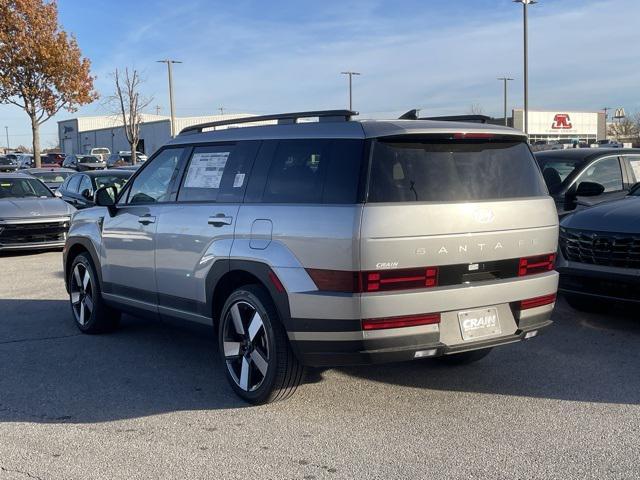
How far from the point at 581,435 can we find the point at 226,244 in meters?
2.56

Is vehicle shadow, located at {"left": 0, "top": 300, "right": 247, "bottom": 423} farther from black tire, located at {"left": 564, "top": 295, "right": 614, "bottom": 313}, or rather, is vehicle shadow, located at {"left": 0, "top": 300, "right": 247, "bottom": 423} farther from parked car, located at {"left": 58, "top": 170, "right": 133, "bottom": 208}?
parked car, located at {"left": 58, "top": 170, "right": 133, "bottom": 208}

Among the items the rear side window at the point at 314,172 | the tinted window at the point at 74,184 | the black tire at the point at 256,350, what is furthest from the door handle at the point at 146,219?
the tinted window at the point at 74,184

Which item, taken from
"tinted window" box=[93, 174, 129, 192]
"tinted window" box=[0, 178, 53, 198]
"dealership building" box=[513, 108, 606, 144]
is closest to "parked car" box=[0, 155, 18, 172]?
"tinted window" box=[0, 178, 53, 198]

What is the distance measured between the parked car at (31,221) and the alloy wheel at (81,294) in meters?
5.90

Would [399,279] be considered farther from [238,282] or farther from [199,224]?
[199,224]

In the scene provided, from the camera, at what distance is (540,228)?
481 centimetres

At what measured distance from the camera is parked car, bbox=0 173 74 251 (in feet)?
40.5

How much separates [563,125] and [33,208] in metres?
70.5

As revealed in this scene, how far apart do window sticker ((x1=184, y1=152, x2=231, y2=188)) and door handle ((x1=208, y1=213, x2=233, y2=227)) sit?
294mm

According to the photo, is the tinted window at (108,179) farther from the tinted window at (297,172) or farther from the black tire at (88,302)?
the tinted window at (297,172)

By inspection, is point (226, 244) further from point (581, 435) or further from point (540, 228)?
point (581, 435)

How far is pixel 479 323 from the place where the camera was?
14.8 ft

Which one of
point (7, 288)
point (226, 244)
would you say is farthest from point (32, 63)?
point (226, 244)

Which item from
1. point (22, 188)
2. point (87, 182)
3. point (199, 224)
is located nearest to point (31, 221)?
point (22, 188)
